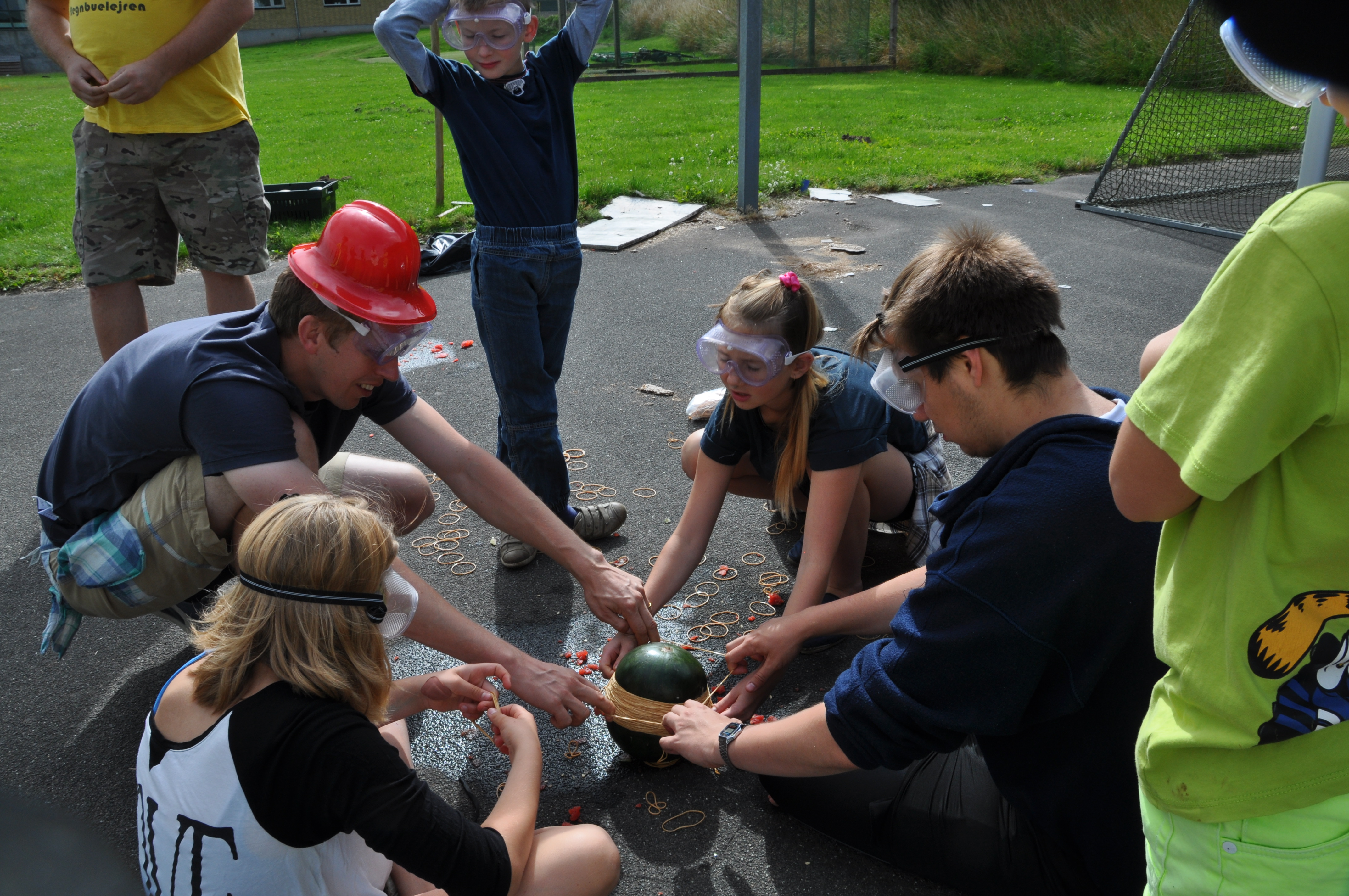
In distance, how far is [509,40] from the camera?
13.1ft

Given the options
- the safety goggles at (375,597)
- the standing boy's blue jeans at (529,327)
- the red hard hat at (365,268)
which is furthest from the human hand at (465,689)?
the standing boy's blue jeans at (529,327)

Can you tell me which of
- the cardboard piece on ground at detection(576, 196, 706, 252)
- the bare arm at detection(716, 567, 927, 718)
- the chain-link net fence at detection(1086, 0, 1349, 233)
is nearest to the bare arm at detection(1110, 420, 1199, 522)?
the bare arm at detection(716, 567, 927, 718)

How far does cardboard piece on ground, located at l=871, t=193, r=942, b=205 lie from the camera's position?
34.9ft

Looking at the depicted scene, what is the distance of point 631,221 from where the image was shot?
390 inches

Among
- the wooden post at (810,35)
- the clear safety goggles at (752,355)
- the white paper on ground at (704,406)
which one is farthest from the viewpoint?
the wooden post at (810,35)

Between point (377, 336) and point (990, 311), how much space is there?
1.70m

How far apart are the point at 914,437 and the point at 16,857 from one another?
3.35 metres

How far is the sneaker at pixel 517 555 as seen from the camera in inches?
162

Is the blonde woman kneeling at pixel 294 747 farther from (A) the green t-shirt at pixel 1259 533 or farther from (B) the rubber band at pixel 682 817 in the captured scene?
(A) the green t-shirt at pixel 1259 533

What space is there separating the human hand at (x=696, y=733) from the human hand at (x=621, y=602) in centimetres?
54

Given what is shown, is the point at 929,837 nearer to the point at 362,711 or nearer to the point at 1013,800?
the point at 1013,800

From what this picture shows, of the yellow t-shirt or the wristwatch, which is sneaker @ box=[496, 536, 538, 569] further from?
the yellow t-shirt

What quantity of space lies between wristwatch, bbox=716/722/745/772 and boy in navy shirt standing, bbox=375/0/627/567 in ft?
5.72

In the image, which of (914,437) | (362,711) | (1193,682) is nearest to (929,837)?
(1193,682)
